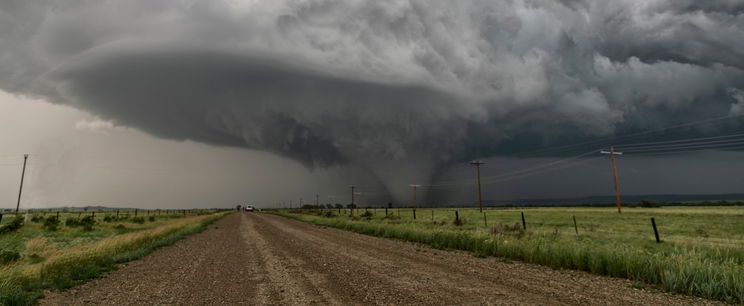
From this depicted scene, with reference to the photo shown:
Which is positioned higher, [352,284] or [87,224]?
[87,224]

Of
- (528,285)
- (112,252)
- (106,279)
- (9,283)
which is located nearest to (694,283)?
(528,285)

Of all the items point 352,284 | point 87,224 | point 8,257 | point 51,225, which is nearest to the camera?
point 352,284

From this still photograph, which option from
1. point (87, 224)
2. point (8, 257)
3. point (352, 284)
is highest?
point (8, 257)

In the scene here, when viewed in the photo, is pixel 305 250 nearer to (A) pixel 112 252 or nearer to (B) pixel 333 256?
(B) pixel 333 256

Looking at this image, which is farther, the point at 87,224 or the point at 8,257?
the point at 87,224

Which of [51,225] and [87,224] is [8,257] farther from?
[87,224]

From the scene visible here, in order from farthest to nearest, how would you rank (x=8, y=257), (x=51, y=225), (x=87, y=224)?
1. (x=87, y=224)
2. (x=51, y=225)
3. (x=8, y=257)

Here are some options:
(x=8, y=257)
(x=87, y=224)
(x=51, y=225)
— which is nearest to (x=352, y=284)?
(x=8, y=257)

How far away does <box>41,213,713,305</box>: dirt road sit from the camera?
8984 millimetres

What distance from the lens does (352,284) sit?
1062cm

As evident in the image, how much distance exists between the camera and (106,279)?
42.3ft

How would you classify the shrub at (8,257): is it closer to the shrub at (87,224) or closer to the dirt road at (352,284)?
the dirt road at (352,284)

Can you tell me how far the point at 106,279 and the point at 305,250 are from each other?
8.99 m

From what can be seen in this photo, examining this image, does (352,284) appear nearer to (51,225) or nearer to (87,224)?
(51,225)
